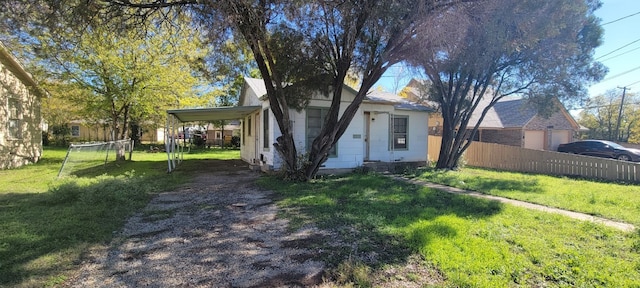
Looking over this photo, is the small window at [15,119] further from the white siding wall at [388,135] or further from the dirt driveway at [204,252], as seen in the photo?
the white siding wall at [388,135]

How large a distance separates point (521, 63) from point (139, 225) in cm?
1253

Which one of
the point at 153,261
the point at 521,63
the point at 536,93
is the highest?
the point at 521,63

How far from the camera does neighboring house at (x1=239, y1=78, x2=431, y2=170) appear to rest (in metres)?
10.9

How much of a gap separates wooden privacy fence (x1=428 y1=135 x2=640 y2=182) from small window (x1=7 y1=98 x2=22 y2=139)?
733 inches

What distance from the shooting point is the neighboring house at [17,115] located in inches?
467

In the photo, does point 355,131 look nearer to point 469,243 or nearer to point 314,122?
point 314,122

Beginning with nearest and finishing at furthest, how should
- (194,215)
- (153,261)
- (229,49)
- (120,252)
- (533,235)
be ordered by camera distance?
(153,261) < (120,252) < (533,235) < (194,215) < (229,49)

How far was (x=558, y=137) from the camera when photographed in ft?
75.9

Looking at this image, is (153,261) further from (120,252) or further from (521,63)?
(521,63)

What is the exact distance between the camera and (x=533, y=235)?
15.0 feet

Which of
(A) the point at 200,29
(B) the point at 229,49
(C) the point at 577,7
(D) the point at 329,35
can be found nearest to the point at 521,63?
(C) the point at 577,7

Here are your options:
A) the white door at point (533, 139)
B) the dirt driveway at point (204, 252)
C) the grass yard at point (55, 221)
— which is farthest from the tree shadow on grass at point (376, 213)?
the white door at point (533, 139)

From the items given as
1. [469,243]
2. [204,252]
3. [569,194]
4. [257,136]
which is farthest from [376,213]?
[257,136]

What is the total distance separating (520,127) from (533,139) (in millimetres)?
2009
